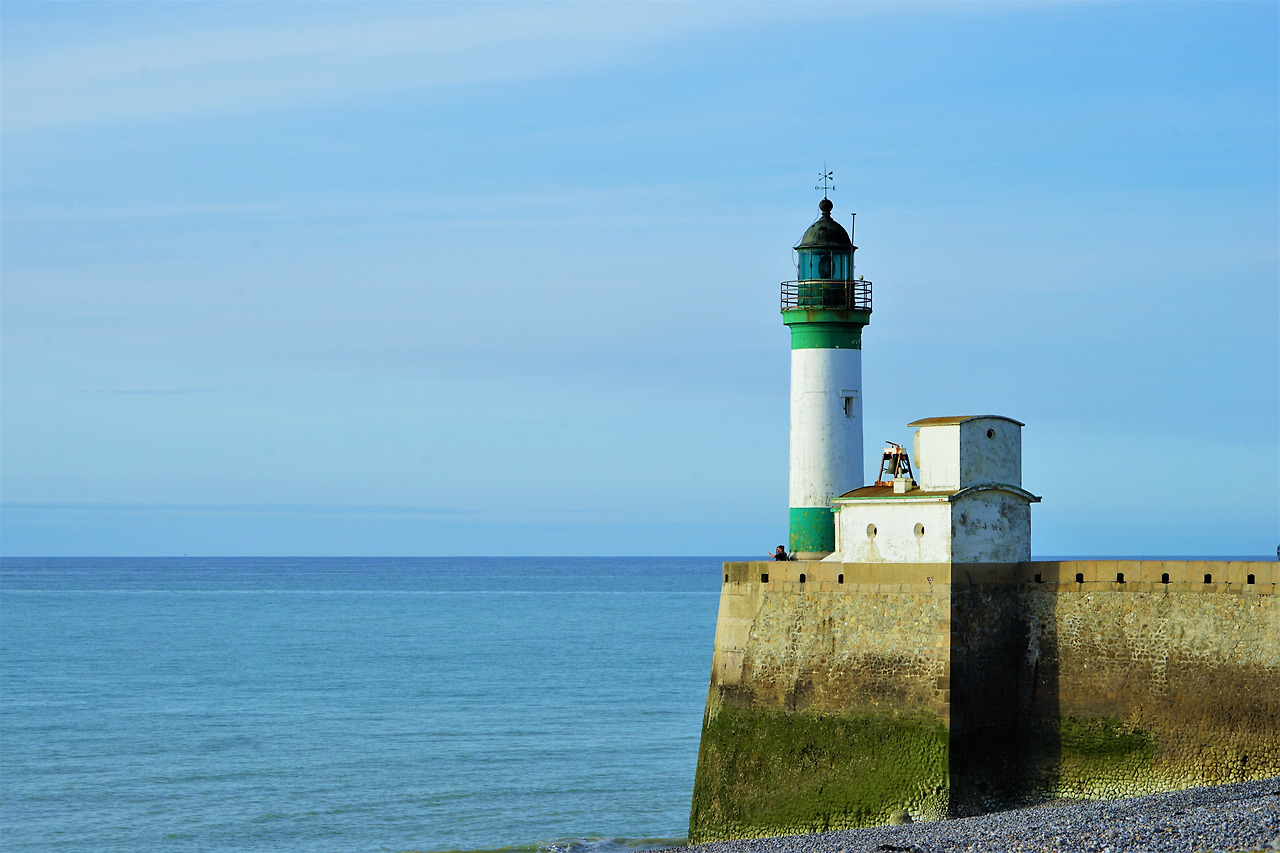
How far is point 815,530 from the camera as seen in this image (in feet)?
88.2

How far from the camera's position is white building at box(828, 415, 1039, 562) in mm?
23141

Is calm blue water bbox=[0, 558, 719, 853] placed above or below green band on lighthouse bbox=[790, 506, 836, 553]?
below

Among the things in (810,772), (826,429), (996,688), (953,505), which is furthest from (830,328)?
(810,772)

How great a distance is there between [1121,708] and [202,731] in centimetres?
2964

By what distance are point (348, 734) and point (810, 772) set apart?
2206 centimetres

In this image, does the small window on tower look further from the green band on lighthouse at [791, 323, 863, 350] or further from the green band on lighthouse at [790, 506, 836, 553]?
the green band on lighthouse at [790, 506, 836, 553]

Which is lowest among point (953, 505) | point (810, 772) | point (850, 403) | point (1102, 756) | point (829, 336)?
point (810, 772)

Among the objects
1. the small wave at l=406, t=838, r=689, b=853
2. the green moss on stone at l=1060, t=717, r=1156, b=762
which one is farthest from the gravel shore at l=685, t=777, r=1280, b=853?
the small wave at l=406, t=838, r=689, b=853

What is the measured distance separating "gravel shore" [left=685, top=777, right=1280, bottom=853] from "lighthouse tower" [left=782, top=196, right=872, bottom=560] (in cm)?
623

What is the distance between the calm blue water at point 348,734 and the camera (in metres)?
29.7

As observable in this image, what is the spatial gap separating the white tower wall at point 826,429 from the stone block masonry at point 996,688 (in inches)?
108

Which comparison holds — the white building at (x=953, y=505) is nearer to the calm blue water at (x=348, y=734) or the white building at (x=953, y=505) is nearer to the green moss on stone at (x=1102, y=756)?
the green moss on stone at (x=1102, y=756)

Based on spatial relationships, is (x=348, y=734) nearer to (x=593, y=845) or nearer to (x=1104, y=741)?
(x=593, y=845)

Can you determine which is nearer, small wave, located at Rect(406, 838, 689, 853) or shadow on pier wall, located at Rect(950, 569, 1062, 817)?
shadow on pier wall, located at Rect(950, 569, 1062, 817)
